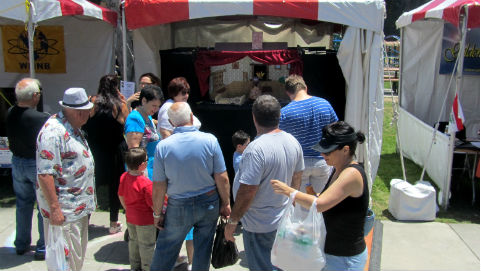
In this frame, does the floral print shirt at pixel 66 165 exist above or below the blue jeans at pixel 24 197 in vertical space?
above

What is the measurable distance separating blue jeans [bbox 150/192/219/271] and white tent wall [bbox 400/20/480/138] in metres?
6.12

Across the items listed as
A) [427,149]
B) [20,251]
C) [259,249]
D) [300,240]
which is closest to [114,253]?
[20,251]

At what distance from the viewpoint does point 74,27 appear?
6.74 metres

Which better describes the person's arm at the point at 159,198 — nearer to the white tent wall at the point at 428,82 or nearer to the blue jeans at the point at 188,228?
the blue jeans at the point at 188,228

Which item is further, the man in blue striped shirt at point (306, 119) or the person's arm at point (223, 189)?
the man in blue striped shirt at point (306, 119)

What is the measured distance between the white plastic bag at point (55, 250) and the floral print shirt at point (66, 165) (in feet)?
0.32

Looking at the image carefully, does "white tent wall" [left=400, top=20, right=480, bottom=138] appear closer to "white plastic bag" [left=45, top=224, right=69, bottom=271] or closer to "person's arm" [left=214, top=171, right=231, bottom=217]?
"person's arm" [left=214, top=171, right=231, bottom=217]

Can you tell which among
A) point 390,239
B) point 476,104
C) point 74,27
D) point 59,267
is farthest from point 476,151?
point 74,27

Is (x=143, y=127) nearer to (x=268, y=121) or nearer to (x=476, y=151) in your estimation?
(x=268, y=121)

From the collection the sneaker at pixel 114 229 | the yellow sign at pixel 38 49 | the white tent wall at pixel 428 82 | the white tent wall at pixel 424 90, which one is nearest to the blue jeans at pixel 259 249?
the sneaker at pixel 114 229

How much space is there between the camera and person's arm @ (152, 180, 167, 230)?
2873mm

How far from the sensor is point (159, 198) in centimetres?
290

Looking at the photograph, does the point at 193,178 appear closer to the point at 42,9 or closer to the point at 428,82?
the point at 42,9

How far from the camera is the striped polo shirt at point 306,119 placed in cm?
369
